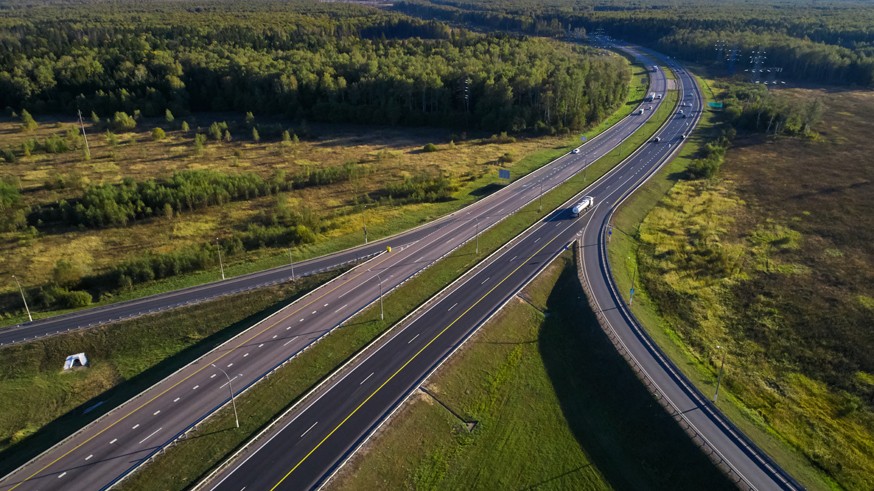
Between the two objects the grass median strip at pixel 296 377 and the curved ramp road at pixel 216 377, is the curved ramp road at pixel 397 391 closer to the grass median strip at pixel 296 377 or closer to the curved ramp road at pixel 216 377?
the grass median strip at pixel 296 377

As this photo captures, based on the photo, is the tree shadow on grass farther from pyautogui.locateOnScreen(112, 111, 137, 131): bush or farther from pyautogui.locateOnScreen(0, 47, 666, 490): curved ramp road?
pyautogui.locateOnScreen(112, 111, 137, 131): bush

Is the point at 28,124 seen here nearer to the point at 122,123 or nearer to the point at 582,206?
the point at 122,123

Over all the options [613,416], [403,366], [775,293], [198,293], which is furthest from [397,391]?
[775,293]

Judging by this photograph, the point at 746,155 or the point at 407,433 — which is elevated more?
the point at 746,155

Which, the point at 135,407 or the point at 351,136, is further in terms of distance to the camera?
the point at 351,136

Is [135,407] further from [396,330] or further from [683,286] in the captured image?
[683,286]

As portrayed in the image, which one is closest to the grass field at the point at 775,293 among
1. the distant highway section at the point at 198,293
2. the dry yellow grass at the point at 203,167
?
the distant highway section at the point at 198,293

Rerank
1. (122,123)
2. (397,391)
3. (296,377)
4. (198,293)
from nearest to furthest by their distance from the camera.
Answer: (397,391)
(296,377)
(198,293)
(122,123)

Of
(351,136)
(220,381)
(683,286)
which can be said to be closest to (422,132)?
(351,136)
